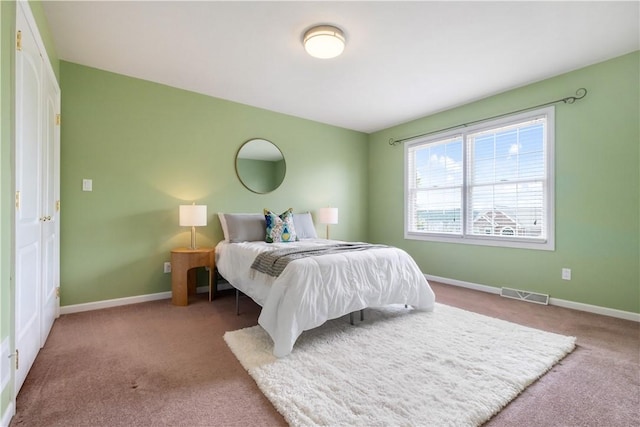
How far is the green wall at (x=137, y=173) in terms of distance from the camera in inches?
114

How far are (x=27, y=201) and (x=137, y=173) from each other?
155 cm

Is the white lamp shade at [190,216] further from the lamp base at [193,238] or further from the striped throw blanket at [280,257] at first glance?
the striped throw blanket at [280,257]

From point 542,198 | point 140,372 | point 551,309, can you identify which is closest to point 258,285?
point 140,372

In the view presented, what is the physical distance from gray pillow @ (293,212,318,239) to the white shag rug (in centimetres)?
152

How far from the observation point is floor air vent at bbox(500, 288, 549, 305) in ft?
10.6

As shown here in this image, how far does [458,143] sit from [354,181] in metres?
1.79

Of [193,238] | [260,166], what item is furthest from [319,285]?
[260,166]

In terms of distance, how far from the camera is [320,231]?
15.5 feet

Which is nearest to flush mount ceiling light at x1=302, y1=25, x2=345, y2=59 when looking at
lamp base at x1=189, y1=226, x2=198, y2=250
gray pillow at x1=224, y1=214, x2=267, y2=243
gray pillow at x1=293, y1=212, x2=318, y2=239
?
gray pillow at x1=224, y1=214, x2=267, y2=243

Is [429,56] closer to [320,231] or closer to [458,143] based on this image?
[458,143]

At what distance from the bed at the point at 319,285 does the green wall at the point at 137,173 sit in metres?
0.82

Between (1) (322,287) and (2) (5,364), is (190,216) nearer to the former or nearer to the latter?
(1) (322,287)

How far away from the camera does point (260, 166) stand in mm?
4102

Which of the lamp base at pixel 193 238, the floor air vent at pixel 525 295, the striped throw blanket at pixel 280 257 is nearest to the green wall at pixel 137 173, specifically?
the lamp base at pixel 193 238
